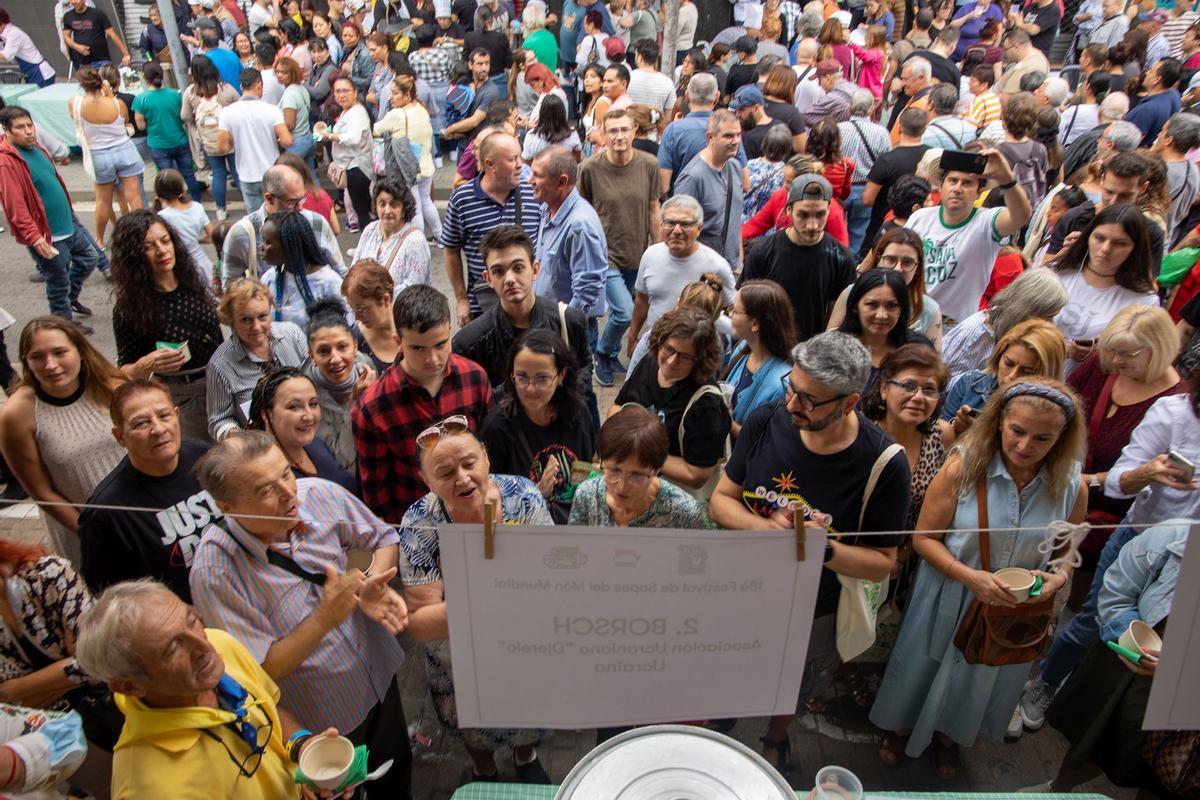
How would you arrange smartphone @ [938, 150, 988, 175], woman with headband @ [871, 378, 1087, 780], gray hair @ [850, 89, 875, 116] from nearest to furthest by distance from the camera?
woman with headband @ [871, 378, 1087, 780], smartphone @ [938, 150, 988, 175], gray hair @ [850, 89, 875, 116]

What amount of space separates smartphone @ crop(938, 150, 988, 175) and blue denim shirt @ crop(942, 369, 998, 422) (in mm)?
1416

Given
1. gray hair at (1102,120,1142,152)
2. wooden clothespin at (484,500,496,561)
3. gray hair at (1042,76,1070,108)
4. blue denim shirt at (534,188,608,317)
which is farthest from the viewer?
gray hair at (1042,76,1070,108)

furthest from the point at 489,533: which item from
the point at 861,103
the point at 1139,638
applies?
the point at 861,103

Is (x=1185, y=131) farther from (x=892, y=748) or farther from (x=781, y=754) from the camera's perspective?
(x=781, y=754)

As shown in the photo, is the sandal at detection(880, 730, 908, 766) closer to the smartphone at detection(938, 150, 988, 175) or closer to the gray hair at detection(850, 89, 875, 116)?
the smartphone at detection(938, 150, 988, 175)

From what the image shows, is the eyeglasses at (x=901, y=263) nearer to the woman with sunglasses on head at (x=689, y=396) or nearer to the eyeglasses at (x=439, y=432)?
the woman with sunglasses on head at (x=689, y=396)

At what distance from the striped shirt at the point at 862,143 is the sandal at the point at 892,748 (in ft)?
15.9

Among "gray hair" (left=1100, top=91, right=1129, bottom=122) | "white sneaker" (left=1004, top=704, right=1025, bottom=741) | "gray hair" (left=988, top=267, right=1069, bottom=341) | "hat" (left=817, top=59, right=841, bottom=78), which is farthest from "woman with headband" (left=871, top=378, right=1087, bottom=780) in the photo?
"hat" (left=817, top=59, right=841, bottom=78)

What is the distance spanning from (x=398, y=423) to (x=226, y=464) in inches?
38.4

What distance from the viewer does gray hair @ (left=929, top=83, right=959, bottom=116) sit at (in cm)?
673

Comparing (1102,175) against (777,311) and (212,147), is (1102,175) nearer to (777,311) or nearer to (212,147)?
(777,311)

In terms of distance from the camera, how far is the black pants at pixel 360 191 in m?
8.09

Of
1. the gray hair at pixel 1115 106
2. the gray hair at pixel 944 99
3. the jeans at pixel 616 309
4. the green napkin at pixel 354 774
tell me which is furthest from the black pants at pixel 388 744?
the gray hair at pixel 1115 106

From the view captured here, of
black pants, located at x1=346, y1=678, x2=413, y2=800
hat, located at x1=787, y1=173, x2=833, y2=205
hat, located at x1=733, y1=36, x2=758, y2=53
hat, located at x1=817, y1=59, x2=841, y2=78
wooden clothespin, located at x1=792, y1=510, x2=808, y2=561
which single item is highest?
hat, located at x1=733, y1=36, x2=758, y2=53
